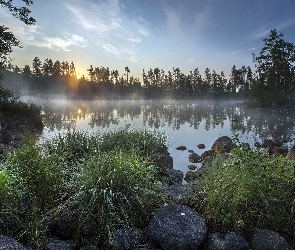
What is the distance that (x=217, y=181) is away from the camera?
519 cm

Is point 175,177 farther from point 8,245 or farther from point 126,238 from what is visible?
point 8,245

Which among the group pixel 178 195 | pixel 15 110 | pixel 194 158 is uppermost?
pixel 15 110

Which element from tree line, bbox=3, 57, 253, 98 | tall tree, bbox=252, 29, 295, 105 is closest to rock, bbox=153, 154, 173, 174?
tall tree, bbox=252, 29, 295, 105

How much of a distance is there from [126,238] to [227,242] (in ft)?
5.73

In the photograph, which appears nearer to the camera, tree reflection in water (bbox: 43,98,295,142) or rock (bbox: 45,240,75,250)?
rock (bbox: 45,240,75,250)

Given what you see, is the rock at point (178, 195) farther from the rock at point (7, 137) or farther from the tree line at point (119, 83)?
the tree line at point (119, 83)

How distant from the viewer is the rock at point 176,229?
13.0 ft

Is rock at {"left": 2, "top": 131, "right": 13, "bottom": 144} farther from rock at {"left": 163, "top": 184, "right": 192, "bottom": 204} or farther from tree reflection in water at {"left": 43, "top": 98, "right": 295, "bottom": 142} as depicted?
rock at {"left": 163, "top": 184, "right": 192, "bottom": 204}

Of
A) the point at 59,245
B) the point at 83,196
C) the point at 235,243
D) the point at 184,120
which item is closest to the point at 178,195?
the point at 235,243

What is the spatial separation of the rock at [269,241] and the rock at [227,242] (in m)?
0.21

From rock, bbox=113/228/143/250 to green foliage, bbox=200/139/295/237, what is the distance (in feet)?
5.01

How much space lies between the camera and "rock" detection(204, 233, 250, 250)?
12.9 feet

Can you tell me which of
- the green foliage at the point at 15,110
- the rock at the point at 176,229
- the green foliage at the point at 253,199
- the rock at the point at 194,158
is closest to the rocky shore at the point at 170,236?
the rock at the point at 176,229

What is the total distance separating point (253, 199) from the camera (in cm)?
483
